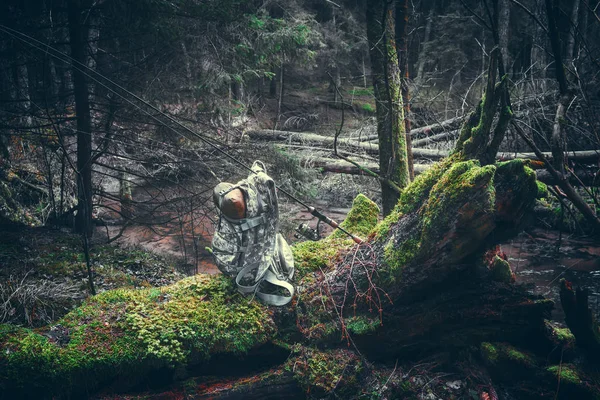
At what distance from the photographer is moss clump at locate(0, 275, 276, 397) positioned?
4.12 m

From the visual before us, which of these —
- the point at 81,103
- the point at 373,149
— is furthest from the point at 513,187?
the point at 373,149

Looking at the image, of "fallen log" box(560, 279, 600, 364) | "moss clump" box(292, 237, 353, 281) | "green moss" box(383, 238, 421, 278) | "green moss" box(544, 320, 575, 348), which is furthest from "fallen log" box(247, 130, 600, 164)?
"green moss" box(383, 238, 421, 278)

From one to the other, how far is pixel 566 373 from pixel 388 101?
4.98 metres

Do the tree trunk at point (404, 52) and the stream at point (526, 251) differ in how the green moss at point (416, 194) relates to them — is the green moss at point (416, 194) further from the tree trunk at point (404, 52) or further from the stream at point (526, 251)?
the stream at point (526, 251)

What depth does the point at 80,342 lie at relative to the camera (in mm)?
4348

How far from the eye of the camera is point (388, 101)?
25.8 ft

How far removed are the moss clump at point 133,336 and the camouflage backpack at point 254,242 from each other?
10.0 inches

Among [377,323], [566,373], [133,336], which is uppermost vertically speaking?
[133,336]

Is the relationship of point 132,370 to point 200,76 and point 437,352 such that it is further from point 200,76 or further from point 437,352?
point 200,76

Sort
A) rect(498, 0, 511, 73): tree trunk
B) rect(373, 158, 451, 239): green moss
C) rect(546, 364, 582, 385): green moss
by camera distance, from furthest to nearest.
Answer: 1. rect(498, 0, 511, 73): tree trunk
2. rect(546, 364, 582, 385): green moss
3. rect(373, 158, 451, 239): green moss

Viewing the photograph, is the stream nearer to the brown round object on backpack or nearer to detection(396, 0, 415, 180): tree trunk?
detection(396, 0, 415, 180): tree trunk

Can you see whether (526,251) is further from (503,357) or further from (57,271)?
(57,271)

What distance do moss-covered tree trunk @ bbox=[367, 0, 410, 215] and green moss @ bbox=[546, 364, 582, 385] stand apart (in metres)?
3.81

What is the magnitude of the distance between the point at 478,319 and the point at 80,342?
4.38 meters
